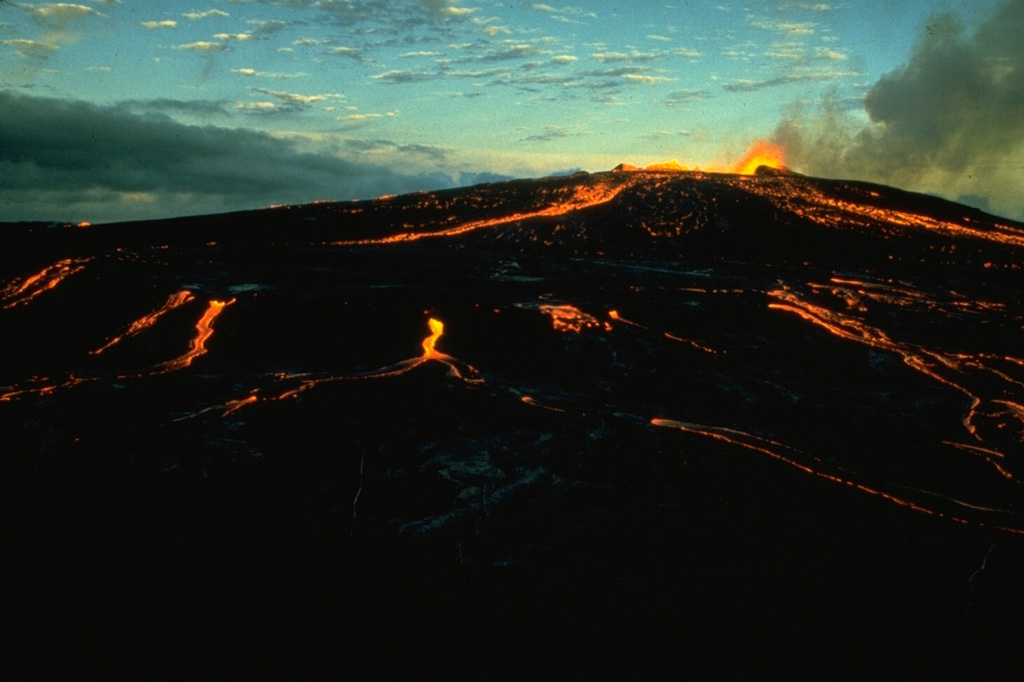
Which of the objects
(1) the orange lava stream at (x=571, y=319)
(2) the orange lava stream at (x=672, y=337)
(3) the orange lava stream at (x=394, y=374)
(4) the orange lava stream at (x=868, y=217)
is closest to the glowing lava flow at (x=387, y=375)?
(3) the orange lava stream at (x=394, y=374)

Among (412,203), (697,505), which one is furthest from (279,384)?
(412,203)

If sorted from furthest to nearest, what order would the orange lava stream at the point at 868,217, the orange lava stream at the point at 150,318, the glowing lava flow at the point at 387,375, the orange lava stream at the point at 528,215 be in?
the orange lava stream at the point at 868,217
the orange lava stream at the point at 528,215
the orange lava stream at the point at 150,318
the glowing lava flow at the point at 387,375

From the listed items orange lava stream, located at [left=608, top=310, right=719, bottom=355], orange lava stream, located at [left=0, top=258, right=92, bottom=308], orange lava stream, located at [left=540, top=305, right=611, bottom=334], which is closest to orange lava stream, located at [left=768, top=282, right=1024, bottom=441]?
orange lava stream, located at [left=608, top=310, right=719, bottom=355]

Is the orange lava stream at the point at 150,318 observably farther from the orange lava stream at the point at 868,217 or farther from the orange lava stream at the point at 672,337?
the orange lava stream at the point at 868,217

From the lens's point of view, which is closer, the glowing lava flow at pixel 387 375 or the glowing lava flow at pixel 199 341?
the glowing lava flow at pixel 387 375

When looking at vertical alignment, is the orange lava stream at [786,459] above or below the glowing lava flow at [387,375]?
below

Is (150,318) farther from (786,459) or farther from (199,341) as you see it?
(786,459)

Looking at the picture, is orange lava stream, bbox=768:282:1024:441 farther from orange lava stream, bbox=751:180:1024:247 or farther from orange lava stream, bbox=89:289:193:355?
orange lava stream, bbox=89:289:193:355

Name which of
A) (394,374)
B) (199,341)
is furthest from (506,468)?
(199,341)
